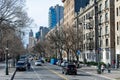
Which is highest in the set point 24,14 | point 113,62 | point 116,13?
point 116,13

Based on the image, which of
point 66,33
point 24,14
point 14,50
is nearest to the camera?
point 24,14

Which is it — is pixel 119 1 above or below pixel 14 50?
above

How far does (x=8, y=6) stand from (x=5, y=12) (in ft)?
2.07

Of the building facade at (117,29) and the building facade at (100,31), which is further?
the building facade at (100,31)

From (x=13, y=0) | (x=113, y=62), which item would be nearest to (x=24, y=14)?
(x=13, y=0)

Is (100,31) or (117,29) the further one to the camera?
(100,31)

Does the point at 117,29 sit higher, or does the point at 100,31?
the point at 100,31

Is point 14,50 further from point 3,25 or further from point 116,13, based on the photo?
point 3,25

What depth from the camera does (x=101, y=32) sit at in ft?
302

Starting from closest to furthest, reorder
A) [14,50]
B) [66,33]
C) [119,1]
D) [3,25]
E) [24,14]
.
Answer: [3,25]
[24,14]
[119,1]
[14,50]
[66,33]

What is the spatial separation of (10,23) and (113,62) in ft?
141

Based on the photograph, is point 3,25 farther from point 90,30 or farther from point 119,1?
point 90,30

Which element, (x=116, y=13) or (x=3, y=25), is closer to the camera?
(x=3, y=25)

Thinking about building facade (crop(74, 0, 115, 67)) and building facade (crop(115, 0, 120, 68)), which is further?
building facade (crop(74, 0, 115, 67))
